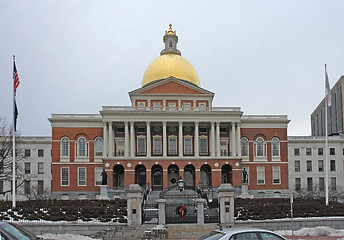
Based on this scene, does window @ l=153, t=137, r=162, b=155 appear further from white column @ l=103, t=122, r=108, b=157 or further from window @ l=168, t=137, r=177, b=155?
white column @ l=103, t=122, r=108, b=157

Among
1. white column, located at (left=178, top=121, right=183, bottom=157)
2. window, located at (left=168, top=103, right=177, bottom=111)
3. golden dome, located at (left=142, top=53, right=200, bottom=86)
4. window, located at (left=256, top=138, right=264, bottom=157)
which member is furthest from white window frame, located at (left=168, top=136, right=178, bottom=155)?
window, located at (left=256, top=138, right=264, bottom=157)

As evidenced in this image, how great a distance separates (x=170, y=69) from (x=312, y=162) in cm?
2823

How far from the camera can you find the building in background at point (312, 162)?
3078 inches

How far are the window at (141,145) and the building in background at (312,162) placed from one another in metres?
25.7

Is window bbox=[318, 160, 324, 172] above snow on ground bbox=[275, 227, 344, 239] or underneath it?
above

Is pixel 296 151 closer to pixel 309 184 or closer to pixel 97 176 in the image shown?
pixel 309 184

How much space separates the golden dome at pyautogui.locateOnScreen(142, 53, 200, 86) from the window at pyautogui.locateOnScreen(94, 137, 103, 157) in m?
12.3

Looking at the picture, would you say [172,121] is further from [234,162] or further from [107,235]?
[107,235]

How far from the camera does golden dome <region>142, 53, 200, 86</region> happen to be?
72562 mm

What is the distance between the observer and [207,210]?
33219 millimetres

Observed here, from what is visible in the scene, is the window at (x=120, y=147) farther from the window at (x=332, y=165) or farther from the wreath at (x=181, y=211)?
the wreath at (x=181, y=211)

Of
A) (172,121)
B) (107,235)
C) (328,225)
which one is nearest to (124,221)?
(107,235)

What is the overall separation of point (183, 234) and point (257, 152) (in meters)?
43.7

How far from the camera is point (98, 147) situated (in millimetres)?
67875
